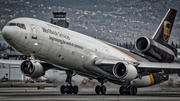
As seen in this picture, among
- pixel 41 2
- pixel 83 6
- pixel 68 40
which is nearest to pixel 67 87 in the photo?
pixel 68 40

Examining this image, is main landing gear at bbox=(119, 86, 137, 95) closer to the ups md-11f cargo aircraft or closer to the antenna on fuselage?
the ups md-11f cargo aircraft

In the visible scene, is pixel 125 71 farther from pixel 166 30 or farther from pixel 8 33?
pixel 166 30

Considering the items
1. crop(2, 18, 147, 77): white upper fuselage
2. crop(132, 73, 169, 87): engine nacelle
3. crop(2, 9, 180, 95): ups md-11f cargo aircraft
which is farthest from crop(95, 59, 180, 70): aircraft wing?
crop(132, 73, 169, 87): engine nacelle

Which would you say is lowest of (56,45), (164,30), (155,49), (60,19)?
(56,45)

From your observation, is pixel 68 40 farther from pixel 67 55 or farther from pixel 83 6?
pixel 83 6

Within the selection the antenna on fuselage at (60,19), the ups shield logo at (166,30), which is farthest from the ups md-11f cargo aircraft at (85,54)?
the antenna on fuselage at (60,19)

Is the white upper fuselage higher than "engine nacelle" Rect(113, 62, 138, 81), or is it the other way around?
the white upper fuselage

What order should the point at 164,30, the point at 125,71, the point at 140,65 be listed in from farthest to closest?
the point at 164,30 < the point at 140,65 < the point at 125,71

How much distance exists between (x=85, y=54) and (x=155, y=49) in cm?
755

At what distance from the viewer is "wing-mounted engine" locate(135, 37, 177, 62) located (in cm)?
2883

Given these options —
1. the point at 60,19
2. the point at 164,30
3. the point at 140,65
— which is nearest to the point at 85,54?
the point at 140,65

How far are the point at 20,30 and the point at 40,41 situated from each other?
1.75 m

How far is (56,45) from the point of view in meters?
23.4

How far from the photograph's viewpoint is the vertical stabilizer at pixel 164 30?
104ft
